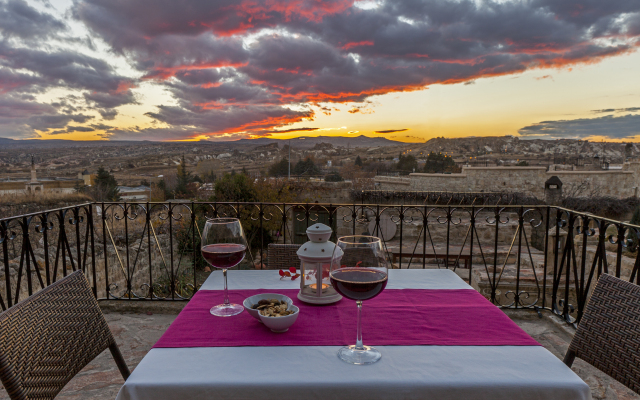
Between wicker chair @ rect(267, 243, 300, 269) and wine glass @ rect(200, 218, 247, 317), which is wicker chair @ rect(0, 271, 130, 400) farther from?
wicker chair @ rect(267, 243, 300, 269)

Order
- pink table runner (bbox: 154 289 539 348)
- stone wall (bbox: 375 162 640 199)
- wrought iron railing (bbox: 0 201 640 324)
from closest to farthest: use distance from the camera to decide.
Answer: pink table runner (bbox: 154 289 539 348) < wrought iron railing (bbox: 0 201 640 324) < stone wall (bbox: 375 162 640 199)

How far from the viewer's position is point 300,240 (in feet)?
31.7

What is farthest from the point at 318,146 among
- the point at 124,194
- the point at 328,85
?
the point at 124,194

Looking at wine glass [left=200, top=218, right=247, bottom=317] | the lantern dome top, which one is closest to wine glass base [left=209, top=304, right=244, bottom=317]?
wine glass [left=200, top=218, right=247, bottom=317]

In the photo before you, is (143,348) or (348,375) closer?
(348,375)

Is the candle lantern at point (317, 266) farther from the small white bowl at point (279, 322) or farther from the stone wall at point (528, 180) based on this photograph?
the stone wall at point (528, 180)

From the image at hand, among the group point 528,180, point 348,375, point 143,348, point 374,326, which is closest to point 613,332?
point 374,326

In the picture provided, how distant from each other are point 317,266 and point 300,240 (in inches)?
345

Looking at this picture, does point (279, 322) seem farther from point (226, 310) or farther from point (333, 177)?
point (333, 177)

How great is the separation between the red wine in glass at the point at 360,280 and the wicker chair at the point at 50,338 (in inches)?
25.0

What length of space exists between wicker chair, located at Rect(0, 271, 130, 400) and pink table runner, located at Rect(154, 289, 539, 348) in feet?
0.76

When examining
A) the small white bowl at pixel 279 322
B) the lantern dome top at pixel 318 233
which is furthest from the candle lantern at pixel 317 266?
the small white bowl at pixel 279 322

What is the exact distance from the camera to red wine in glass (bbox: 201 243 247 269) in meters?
0.95

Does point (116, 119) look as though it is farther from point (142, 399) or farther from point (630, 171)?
point (630, 171)
